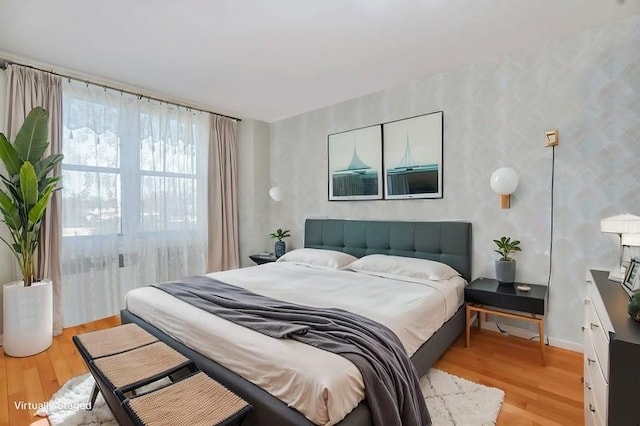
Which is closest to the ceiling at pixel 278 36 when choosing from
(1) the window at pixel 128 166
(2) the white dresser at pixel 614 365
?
(1) the window at pixel 128 166

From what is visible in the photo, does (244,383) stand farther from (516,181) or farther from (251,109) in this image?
(251,109)

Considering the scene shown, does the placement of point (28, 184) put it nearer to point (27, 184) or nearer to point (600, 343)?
point (27, 184)

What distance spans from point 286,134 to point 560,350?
157 inches

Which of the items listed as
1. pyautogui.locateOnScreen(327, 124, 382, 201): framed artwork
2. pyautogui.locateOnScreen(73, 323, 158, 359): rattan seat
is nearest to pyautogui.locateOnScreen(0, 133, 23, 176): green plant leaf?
pyautogui.locateOnScreen(73, 323, 158, 359): rattan seat

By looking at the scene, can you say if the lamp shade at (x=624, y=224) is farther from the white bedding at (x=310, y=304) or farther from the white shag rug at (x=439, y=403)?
the white shag rug at (x=439, y=403)

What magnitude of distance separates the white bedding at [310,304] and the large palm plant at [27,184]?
1.11m

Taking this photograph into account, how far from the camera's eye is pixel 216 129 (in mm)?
4312

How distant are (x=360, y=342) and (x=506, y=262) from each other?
72.2 inches

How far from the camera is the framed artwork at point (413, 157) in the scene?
3.21 m

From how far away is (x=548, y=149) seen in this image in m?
2.61

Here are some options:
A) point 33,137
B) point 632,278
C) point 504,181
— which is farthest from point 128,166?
point 632,278

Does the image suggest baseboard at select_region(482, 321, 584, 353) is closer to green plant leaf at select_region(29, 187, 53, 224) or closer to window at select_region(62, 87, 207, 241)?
window at select_region(62, 87, 207, 241)

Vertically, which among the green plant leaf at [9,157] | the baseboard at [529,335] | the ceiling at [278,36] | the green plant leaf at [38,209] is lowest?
the baseboard at [529,335]

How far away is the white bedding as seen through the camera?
1272 millimetres
